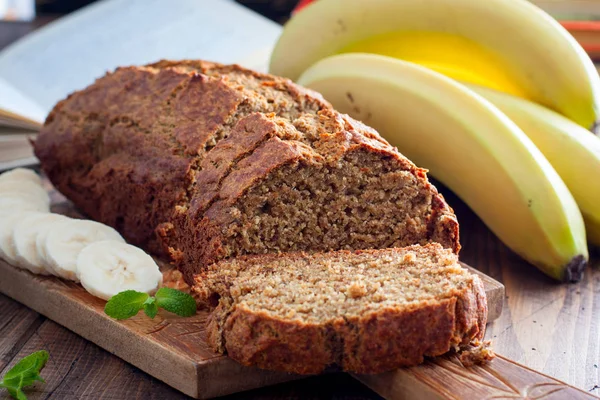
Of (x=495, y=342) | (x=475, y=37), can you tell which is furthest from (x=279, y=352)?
(x=475, y=37)

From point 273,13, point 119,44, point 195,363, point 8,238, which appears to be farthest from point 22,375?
point 273,13

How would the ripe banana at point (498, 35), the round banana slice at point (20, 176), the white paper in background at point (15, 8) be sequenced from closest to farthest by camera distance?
the ripe banana at point (498, 35) < the round banana slice at point (20, 176) < the white paper in background at point (15, 8)

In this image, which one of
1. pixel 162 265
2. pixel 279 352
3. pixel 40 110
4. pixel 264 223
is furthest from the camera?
pixel 40 110

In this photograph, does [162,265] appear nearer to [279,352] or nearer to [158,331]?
[158,331]

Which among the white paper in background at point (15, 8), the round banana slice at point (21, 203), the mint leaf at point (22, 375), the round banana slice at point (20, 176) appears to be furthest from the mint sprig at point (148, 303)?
the white paper in background at point (15, 8)

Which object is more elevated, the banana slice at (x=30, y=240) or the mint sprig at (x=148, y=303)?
the mint sprig at (x=148, y=303)

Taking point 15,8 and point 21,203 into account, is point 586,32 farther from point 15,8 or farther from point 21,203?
point 15,8

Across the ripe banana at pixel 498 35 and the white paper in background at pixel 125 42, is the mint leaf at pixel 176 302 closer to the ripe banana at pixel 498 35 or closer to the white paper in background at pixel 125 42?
the ripe banana at pixel 498 35

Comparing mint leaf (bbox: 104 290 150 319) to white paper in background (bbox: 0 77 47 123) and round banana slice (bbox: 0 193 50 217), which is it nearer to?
round banana slice (bbox: 0 193 50 217)
